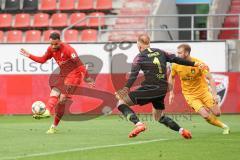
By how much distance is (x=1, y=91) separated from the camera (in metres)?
25.7

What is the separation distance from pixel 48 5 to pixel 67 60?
48.4 ft

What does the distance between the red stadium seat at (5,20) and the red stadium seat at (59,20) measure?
1.70 m

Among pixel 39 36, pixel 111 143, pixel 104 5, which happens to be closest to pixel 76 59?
pixel 111 143

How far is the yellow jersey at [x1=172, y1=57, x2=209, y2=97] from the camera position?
683 inches

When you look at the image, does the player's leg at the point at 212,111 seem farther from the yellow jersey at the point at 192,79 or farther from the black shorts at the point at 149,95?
the black shorts at the point at 149,95

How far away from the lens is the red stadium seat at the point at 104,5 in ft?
103

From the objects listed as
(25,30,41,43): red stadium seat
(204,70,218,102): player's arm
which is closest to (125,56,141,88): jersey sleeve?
(204,70,218,102): player's arm

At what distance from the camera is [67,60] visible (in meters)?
18.0

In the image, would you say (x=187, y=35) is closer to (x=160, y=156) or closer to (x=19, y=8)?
(x=19, y=8)

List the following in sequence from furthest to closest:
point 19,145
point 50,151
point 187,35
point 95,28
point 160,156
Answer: point 187,35
point 95,28
point 19,145
point 50,151
point 160,156

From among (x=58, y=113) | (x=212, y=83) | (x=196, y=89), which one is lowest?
(x=58, y=113)

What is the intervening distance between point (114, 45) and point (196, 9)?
8631 mm

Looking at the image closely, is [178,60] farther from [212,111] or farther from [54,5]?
[54,5]

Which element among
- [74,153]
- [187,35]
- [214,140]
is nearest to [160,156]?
[74,153]
